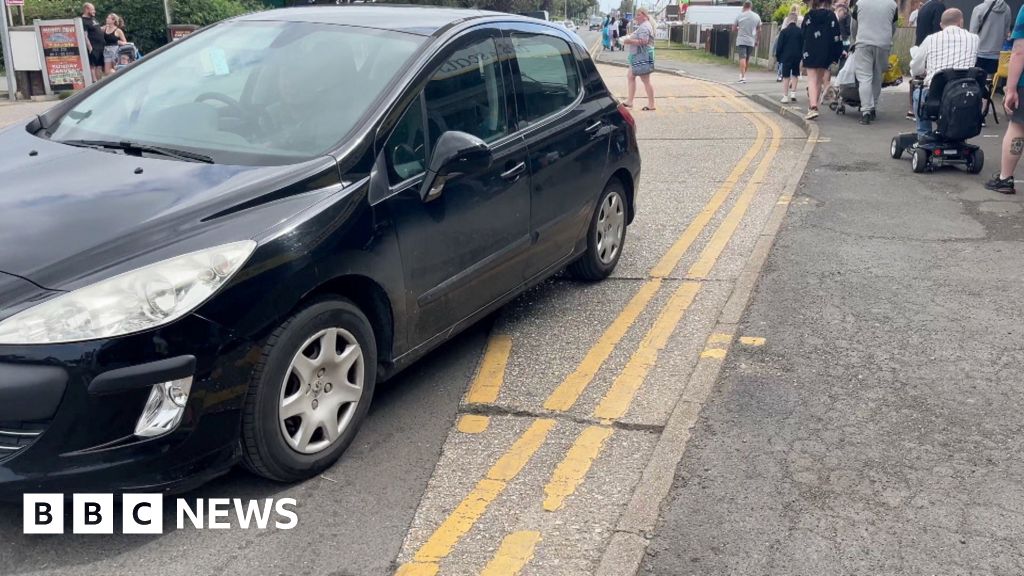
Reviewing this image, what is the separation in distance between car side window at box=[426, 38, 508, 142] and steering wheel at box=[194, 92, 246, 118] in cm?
84

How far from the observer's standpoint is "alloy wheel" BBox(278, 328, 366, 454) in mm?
3479

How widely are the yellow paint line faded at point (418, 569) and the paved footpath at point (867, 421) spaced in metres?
0.71

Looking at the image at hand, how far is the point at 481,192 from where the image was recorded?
4457mm

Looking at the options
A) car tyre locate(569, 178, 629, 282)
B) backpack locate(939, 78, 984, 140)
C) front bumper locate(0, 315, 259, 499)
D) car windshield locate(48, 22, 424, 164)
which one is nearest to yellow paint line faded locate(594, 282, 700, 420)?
car tyre locate(569, 178, 629, 282)

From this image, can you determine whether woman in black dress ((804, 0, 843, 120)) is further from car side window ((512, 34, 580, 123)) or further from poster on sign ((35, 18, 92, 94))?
poster on sign ((35, 18, 92, 94))

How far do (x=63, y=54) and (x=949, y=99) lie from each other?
18.2m

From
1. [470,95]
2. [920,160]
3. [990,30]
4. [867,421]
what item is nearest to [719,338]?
[867,421]

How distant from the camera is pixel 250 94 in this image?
4.30 metres

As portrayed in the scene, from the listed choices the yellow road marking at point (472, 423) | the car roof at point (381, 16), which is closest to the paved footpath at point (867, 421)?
the yellow road marking at point (472, 423)

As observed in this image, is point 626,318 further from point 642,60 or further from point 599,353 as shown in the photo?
point 642,60

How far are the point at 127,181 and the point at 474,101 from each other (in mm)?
1741

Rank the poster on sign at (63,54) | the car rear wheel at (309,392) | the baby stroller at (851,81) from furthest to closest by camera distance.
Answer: the poster on sign at (63,54), the baby stroller at (851,81), the car rear wheel at (309,392)

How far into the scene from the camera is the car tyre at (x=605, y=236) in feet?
19.4

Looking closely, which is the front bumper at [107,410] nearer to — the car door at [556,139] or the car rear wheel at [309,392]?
the car rear wheel at [309,392]
